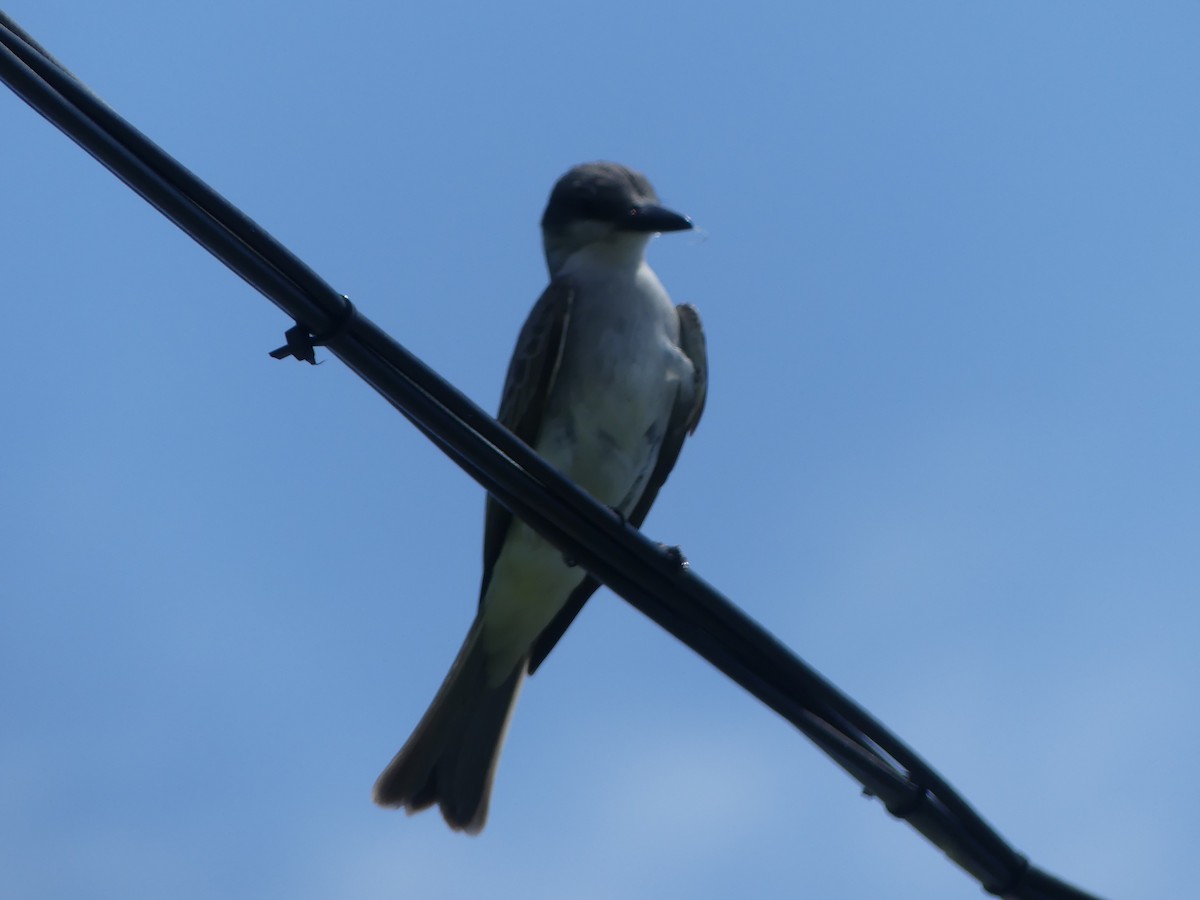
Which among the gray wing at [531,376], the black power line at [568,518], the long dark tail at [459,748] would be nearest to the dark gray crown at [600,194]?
the gray wing at [531,376]

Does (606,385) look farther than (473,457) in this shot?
Yes

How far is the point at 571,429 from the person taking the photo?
22.1 ft

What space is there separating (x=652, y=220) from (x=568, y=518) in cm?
346

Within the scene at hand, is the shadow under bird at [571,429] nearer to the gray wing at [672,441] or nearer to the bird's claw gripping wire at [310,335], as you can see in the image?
the gray wing at [672,441]

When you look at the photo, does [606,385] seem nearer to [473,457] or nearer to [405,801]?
[405,801]

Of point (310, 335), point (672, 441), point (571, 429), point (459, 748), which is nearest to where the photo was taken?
point (310, 335)

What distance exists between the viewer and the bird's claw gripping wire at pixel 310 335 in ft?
11.3

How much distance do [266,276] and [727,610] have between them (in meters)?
1.35

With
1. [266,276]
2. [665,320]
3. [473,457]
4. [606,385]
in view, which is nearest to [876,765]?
[473,457]

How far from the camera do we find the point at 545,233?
777cm

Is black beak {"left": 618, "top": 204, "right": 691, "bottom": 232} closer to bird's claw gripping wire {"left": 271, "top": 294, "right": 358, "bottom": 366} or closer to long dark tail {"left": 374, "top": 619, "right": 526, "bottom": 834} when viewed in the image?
long dark tail {"left": 374, "top": 619, "right": 526, "bottom": 834}

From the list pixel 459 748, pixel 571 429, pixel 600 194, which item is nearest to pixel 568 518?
pixel 571 429

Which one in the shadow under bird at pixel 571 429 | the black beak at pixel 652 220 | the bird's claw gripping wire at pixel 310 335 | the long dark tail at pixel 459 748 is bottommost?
the bird's claw gripping wire at pixel 310 335

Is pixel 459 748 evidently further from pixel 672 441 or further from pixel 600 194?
pixel 600 194
